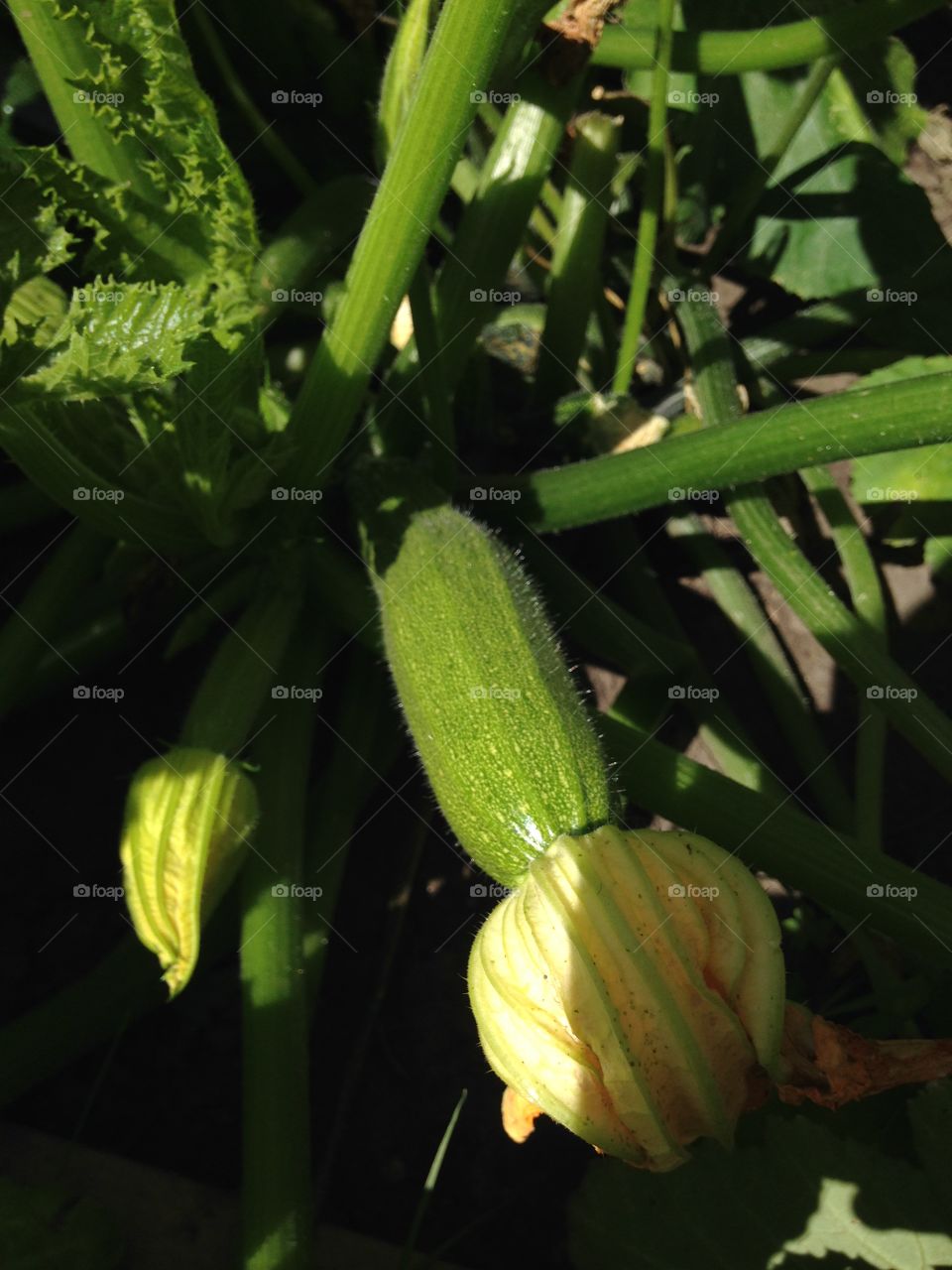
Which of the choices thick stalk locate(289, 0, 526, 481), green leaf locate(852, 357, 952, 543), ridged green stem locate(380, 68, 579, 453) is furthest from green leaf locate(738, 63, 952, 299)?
thick stalk locate(289, 0, 526, 481)

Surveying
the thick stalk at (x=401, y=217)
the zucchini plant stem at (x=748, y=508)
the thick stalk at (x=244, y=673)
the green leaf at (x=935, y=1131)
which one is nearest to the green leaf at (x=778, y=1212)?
the green leaf at (x=935, y=1131)

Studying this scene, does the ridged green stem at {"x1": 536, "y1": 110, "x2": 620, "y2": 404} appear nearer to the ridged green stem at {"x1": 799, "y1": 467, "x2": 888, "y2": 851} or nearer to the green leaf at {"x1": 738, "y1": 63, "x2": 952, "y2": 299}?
the green leaf at {"x1": 738, "y1": 63, "x2": 952, "y2": 299}

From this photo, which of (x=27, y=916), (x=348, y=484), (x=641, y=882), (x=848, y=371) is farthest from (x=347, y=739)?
(x=848, y=371)

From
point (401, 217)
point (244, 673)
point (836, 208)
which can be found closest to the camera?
point (401, 217)

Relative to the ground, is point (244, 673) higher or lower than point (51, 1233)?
higher

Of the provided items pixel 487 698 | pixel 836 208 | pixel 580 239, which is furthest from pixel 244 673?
pixel 836 208

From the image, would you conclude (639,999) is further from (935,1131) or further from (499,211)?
(499,211)
